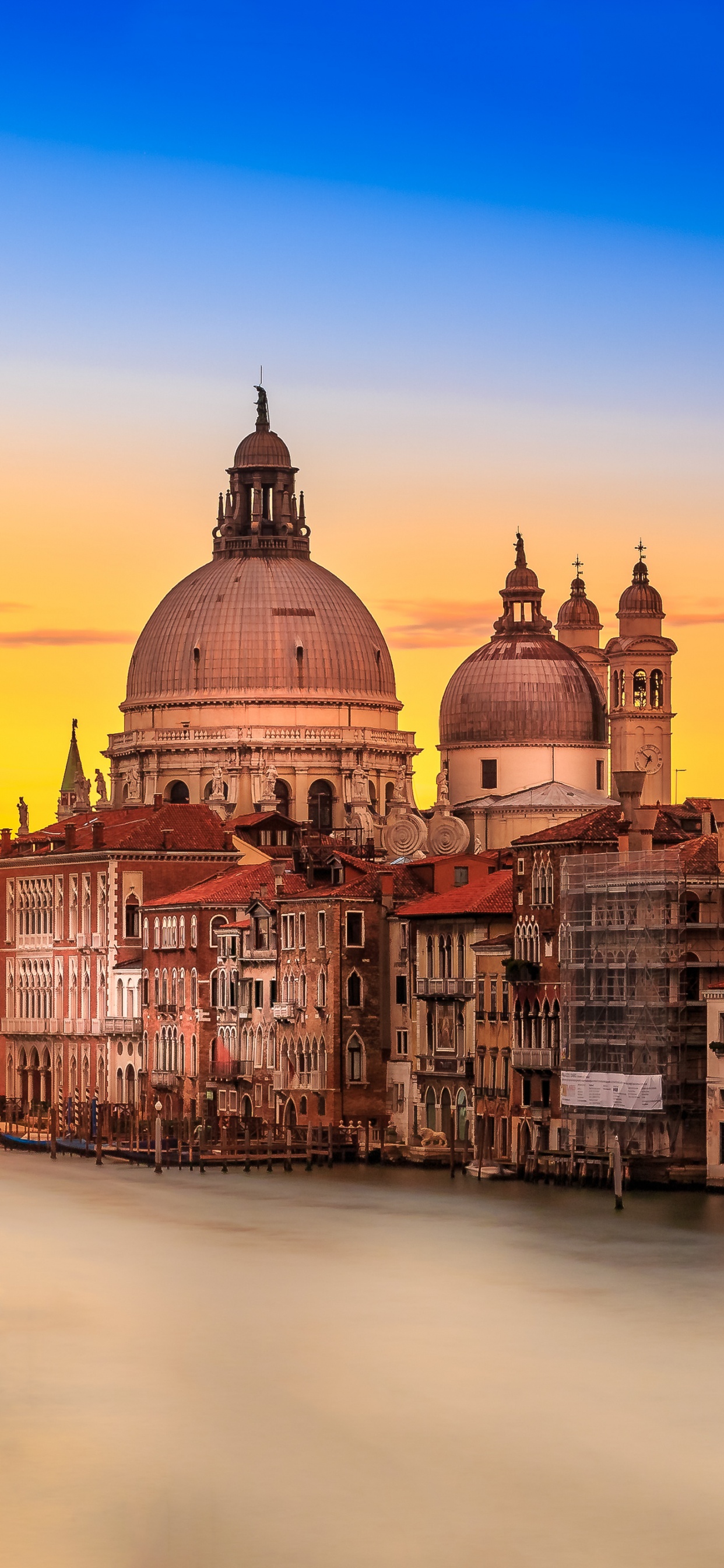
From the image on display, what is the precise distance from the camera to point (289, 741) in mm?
101000

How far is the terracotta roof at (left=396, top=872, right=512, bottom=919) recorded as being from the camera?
65.6 metres

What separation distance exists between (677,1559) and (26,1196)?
3102 centimetres

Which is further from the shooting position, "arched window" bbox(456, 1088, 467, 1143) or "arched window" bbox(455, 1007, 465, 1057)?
"arched window" bbox(455, 1007, 465, 1057)

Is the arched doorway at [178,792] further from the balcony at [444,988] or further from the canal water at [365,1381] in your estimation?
the canal water at [365,1381]

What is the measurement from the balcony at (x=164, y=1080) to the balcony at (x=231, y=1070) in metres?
1.85

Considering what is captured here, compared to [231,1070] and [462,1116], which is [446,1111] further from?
[231,1070]

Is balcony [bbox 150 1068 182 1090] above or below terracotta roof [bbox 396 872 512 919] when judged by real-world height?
below

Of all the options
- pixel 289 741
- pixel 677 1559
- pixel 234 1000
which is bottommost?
pixel 677 1559

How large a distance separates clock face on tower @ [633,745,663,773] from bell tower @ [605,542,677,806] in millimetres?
16

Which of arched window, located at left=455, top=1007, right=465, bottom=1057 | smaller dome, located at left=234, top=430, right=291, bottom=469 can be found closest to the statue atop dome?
smaller dome, located at left=234, top=430, right=291, bottom=469

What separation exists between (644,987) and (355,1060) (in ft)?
34.5

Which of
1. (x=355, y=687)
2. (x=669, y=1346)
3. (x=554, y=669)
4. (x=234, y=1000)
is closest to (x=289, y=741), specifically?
(x=355, y=687)

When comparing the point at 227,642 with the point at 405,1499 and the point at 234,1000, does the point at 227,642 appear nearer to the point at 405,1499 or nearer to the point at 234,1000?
the point at 234,1000

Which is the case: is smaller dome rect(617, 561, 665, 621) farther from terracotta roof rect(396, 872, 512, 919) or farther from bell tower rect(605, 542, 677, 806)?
terracotta roof rect(396, 872, 512, 919)
